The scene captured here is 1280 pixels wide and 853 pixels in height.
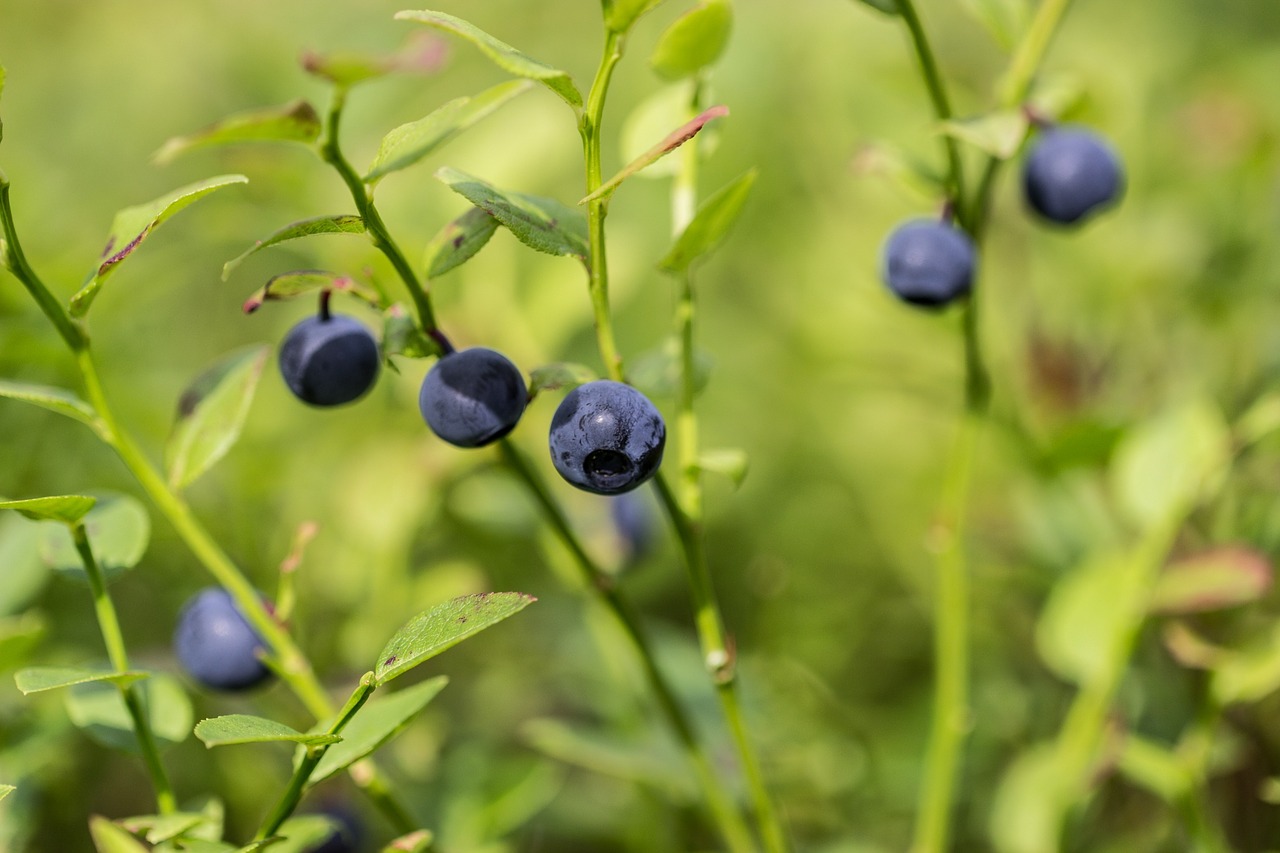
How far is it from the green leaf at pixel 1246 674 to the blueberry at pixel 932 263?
539 millimetres

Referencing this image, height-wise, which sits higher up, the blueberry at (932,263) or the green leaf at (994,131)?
the green leaf at (994,131)

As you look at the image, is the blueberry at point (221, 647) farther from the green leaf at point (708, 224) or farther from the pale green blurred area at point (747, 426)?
the green leaf at point (708, 224)

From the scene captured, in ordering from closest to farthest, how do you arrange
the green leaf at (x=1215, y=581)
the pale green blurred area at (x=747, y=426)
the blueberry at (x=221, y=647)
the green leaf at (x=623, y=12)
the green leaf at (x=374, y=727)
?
the green leaf at (x=623, y=12) < the green leaf at (x=374, y=727) < the blueberry at (x=221, y=647) < the green leaf at (x=1215, y=581) < the pale green blurred area at (x=747, y=426)

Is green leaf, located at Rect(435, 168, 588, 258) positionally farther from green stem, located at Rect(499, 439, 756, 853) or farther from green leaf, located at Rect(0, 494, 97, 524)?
green leaf, located at Rect(0, 494, 97, 524)

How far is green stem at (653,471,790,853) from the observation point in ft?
3.18

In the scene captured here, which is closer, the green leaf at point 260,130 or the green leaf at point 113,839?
the green leaf at point 260,130

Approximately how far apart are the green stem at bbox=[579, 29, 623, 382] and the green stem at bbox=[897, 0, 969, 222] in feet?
1.14

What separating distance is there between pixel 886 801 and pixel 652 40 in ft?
6.87

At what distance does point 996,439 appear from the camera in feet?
6.46

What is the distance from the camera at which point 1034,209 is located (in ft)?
4.51

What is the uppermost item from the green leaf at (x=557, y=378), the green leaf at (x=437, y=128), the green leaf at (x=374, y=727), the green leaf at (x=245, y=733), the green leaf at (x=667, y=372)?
the green leaf at (x=437, y=128)

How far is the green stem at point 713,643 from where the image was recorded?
0.97 meters

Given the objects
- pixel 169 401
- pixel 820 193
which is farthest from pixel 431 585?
pixel 820 193

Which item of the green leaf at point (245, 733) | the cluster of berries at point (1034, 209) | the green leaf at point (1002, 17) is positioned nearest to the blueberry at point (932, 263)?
the cluster of berries at point (1034, 209)
